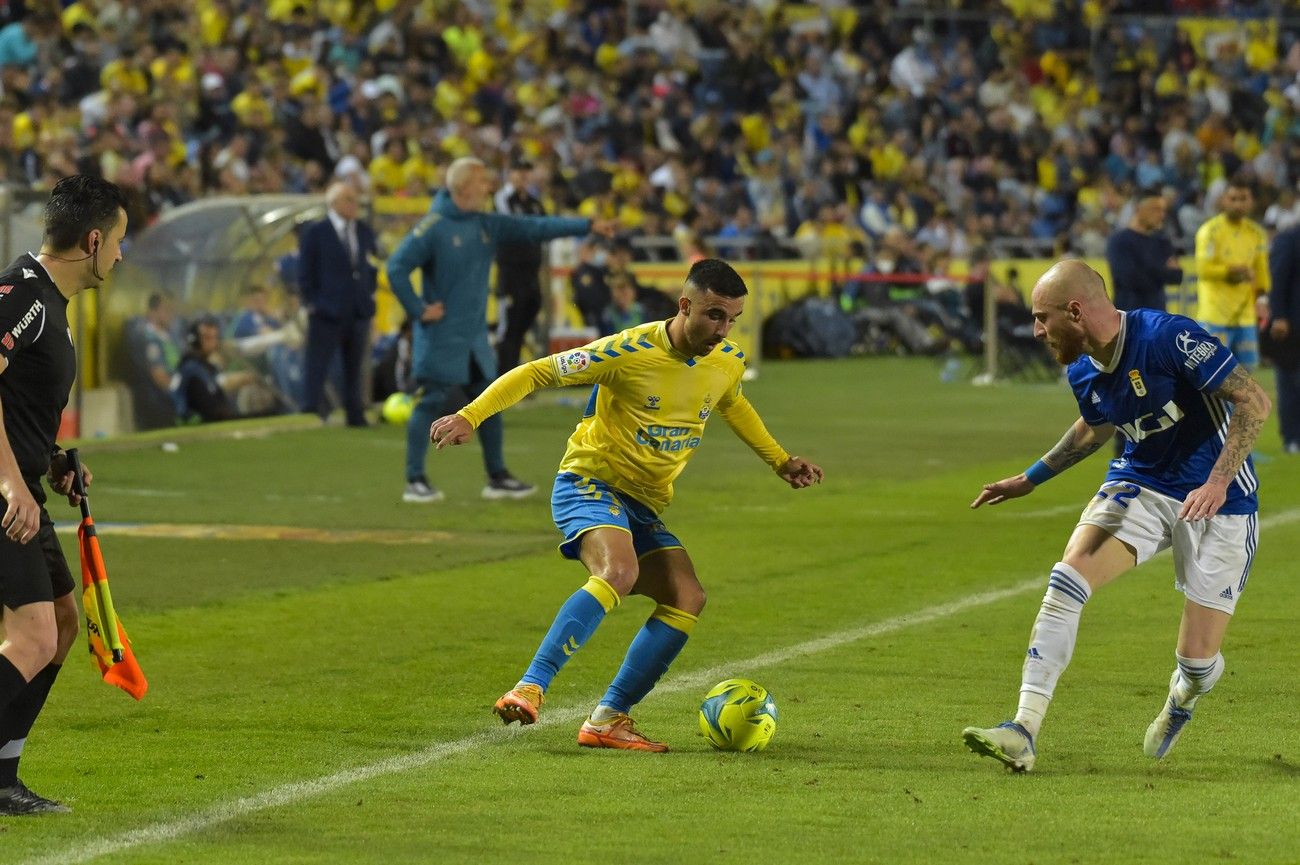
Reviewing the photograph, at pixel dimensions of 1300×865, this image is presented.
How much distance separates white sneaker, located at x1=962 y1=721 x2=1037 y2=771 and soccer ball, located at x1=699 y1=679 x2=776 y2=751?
78cm

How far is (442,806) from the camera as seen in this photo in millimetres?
6410

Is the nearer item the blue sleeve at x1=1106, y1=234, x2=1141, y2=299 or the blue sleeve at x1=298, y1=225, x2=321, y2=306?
the blue sleeve at x1=1106, y1=234, x2=1141, y2=299

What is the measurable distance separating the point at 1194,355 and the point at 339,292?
14.2m

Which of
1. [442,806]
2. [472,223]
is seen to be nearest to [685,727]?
[442,806]

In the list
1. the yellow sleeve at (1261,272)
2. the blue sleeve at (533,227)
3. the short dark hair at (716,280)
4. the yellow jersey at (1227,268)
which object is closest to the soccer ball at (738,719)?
the short dark hair at (716,280)

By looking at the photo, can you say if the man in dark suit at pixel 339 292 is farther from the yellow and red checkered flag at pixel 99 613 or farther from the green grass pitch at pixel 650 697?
the yellow and red checkered flag at pixel 99 613

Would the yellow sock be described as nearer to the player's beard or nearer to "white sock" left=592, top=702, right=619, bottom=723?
"white sock" left=592, top=702, right=619, bottom=723

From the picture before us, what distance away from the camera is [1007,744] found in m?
6.71

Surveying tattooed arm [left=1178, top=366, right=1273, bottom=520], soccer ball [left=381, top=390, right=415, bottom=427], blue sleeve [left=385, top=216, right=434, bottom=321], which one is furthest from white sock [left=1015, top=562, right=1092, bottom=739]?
soccer ball [left=381, top=390, right=415, bottom=427]

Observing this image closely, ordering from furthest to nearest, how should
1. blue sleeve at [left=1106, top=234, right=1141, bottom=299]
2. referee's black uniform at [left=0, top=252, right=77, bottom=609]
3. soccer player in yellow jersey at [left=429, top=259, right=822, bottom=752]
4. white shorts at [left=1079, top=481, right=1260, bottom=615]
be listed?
blue sleeve at [left=1106, top=234, right=1141, bottom=299], soccer player in yellow jersey at [left=429, top=259, right=822, bottom=752], white shorts at [left=1079, top=481, right=1260, bottom=615], referee's black uniform at [left=0, top=252, right=77, bottom=609]

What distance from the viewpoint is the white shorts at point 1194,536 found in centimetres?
696

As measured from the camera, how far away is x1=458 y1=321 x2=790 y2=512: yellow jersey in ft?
Result: 24.9

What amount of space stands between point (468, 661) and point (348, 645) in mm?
724

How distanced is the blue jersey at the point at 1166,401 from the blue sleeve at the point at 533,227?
25.7 feet
